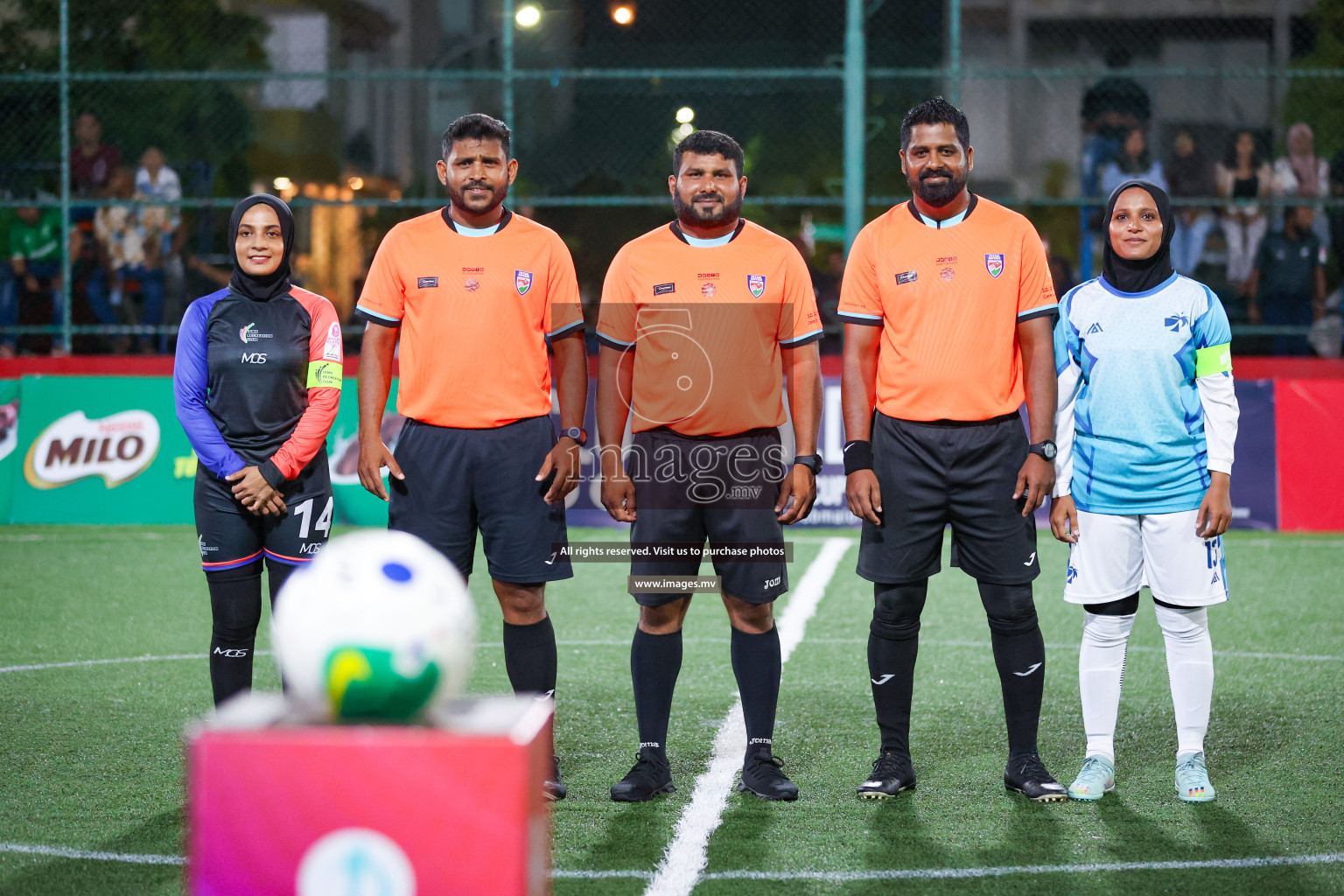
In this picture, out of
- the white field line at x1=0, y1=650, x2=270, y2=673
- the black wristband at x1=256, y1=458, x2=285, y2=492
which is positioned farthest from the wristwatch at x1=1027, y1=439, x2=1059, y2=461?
the white field line at x1=0, y1=650, x2=270, y2=673

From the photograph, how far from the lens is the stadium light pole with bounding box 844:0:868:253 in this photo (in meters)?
12.6

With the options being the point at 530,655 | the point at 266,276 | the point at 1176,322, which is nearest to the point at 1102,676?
the point at 1176,322

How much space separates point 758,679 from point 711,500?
2.11 feet

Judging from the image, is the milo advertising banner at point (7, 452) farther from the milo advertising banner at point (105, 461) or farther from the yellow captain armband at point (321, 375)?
the yellow captain armband at point (321, 375)

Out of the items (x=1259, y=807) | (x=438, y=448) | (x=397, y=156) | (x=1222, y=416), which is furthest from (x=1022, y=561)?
(x=397, y=156)

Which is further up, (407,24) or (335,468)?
(407,24)

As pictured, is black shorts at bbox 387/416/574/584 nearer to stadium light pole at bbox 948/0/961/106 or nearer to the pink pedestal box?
the pink pedestal box

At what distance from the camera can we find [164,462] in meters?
11.2

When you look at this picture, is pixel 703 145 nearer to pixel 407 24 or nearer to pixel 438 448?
pixel 438 448

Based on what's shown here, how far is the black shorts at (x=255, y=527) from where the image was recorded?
4688 millimetres

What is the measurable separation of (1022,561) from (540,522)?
1625mm

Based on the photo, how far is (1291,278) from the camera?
13508mm

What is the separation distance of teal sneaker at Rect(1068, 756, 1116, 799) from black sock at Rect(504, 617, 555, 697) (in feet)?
5.92

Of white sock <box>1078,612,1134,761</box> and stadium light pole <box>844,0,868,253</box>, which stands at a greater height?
stadium light pole <box>844,0,868,253</box>
